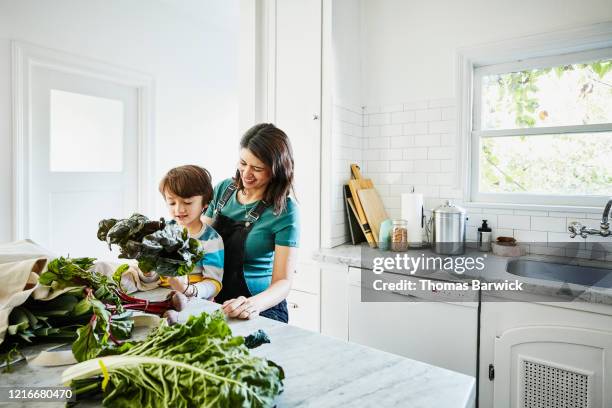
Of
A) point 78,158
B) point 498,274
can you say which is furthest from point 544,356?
point 78,158

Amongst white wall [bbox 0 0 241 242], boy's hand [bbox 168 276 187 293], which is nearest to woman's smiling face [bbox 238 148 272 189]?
boy's hand [bbox 168 276 187 293]

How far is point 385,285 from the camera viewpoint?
2.06 metres

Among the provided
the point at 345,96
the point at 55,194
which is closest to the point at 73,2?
the point at 55,194

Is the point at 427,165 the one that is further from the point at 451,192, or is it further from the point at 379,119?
the point at 379,119

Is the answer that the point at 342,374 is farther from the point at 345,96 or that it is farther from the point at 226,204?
the point at 345,96

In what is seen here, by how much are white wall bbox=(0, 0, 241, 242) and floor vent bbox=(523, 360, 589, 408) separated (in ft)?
9.35

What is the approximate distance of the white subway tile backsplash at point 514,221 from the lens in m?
2.26

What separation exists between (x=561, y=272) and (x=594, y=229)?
0.28 metres

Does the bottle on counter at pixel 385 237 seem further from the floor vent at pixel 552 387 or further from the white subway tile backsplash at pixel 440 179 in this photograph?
the floor vent at pixel 552 387

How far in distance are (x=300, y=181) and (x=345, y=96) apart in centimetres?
65

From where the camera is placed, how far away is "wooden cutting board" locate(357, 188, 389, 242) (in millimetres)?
2520

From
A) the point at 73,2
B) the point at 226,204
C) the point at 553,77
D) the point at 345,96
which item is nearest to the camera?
the point at 226,204

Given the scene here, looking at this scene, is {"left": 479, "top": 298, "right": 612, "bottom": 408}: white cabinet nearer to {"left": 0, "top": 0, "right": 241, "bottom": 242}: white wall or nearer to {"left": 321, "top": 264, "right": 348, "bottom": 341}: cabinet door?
{"left": 321, "top": 264, "right": 348, "bottom": 341}: cabinet door

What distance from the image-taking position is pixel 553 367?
1635mm
